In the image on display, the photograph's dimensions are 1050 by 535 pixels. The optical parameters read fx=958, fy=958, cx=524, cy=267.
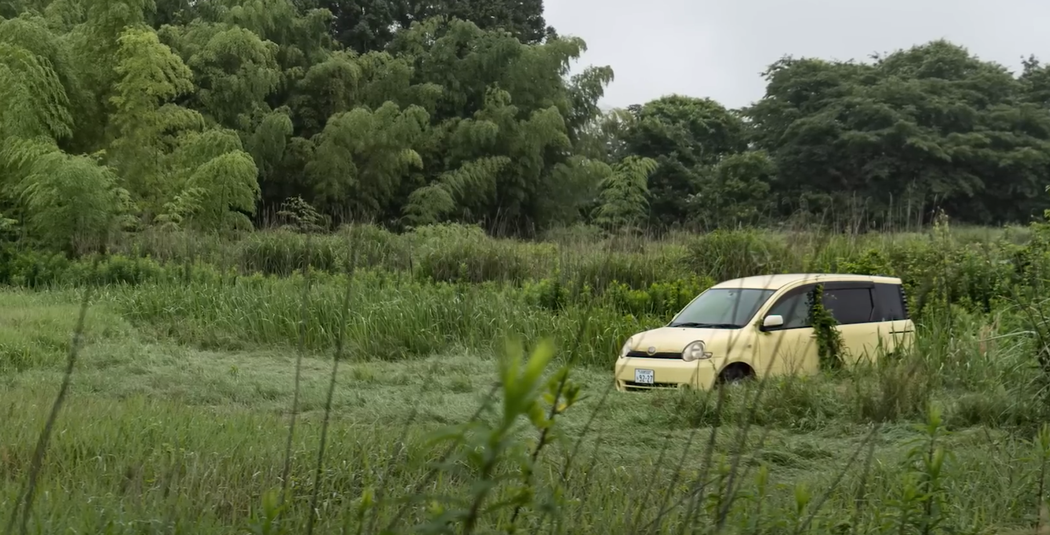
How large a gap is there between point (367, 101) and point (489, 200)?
15.8 feet

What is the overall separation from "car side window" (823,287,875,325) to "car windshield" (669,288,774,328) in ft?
1.90

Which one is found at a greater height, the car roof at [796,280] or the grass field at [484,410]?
the car roof at [796,280]

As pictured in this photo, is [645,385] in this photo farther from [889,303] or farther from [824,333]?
[889,303]

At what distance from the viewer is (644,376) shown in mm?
8234

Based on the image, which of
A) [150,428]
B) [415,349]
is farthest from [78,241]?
[150,428]

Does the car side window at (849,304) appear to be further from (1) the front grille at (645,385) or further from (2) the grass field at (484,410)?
(1) the front grille at (645,385)

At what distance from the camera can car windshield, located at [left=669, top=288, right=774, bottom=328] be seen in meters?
8.66

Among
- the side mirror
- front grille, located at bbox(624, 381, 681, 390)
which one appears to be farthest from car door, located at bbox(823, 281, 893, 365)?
front grille, located at bbox(624, 381, 681, 390)

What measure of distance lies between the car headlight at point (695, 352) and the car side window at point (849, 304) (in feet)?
4.77

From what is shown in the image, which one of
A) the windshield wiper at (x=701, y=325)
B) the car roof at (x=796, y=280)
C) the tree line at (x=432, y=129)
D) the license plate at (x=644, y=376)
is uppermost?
the tree line at (x=432, y=129)

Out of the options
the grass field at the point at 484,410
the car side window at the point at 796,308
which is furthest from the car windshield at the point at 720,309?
the grass field at the point at 484,410

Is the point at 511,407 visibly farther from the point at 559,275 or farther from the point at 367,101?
the point at 367,101

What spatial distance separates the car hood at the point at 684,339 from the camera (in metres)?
8.17

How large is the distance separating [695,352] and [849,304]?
1938 millimetres
